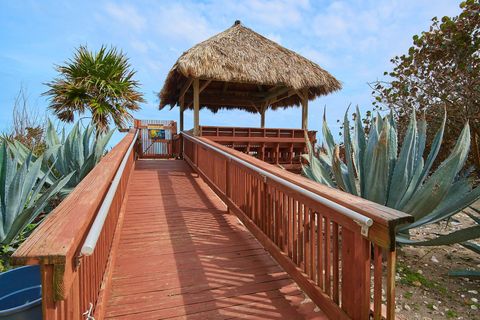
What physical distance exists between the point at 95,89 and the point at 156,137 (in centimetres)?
317

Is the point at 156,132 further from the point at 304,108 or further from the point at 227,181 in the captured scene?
the point at 227,181

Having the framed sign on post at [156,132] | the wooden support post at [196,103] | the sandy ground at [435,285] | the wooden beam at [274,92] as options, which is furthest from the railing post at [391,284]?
the framed sign on post at [156,132]

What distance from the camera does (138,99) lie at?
11625mm

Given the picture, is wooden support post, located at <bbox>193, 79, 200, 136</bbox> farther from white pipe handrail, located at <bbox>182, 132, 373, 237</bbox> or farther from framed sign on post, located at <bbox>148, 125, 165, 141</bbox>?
white pipe handrail, located at <bbox>182, 132, 373, 237</bbox>

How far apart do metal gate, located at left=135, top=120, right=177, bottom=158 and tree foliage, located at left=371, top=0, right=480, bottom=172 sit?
8859 mm

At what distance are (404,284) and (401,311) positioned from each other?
428 mm

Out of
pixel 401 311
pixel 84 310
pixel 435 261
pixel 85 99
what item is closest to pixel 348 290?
pixel 401 311

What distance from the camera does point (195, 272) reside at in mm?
2721

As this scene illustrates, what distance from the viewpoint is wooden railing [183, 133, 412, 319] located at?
1512 mm

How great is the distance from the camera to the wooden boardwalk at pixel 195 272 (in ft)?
7.14

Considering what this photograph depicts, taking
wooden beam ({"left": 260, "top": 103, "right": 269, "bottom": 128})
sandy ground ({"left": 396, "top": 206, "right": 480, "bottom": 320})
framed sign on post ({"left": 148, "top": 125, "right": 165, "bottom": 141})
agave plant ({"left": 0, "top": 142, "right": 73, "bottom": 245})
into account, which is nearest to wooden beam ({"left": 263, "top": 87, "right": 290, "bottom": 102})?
wooden beam ({"left": 260, "top": 103, "right": 269, "bottom": 128})

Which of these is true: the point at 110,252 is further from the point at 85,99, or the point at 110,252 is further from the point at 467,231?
the point at 85,99

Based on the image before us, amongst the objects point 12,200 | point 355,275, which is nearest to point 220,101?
point 12,200

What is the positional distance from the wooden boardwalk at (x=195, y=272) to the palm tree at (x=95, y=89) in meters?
7.30
